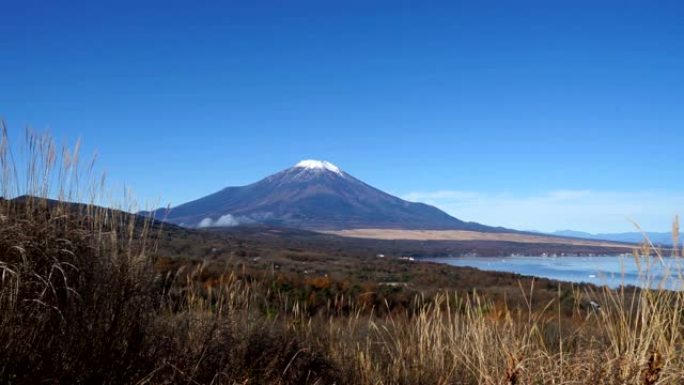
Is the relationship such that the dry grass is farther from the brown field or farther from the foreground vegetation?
the foreground vegetation

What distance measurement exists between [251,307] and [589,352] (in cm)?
313

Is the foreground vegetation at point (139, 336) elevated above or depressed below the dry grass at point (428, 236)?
below

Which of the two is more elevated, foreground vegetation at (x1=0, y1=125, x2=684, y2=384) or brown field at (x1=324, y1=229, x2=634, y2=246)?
brown field at (x1=324, y1=229, x2=634, y2=246)

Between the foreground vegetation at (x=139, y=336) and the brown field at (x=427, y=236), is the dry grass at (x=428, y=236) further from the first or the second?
the foreground vegetation at (x=139, y=336)

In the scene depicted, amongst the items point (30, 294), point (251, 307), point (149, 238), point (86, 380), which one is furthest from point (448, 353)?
point (30, 294)

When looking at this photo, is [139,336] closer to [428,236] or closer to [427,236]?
[427,236]

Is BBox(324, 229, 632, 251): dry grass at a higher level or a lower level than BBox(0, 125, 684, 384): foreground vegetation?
higher

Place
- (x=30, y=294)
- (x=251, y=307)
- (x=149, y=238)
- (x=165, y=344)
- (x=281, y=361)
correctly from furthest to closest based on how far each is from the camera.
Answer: (x=251, y=307)
(x=281, y=361)
(x=149, y=238)
(x=165, y=344)
(x=30, y=294)

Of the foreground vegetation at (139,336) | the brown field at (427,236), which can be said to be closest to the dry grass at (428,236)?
the brown field at (427,236)

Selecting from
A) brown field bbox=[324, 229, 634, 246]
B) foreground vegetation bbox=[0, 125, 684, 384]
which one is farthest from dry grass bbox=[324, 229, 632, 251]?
foreground vegetation bbox=[0, 125, 684, 384]

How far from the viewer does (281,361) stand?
479 centimetres

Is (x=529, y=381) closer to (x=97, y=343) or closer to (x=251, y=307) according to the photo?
(x=97, y=343)

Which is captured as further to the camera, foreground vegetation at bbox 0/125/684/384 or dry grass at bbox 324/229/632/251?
dry grass at bbox 324/229/632/251

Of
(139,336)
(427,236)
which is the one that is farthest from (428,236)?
(139,336)
